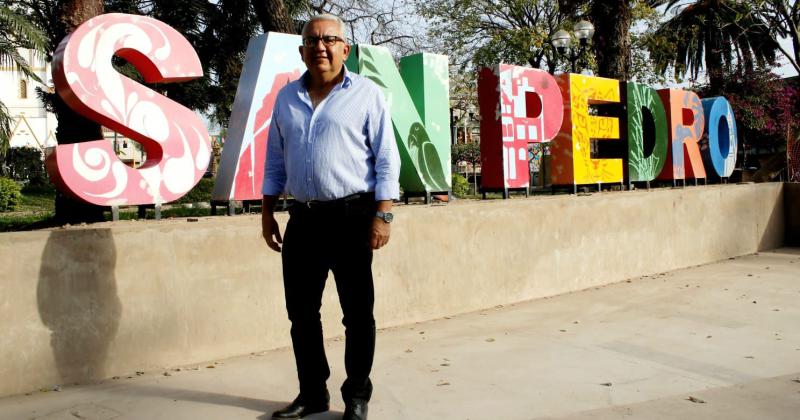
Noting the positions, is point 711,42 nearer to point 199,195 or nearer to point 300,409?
point 199,195

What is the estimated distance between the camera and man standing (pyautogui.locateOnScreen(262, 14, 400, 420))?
3.28 meters

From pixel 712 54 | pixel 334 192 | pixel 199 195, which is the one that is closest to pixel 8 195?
pixel 199 195

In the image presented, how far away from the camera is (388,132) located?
3.39 meters

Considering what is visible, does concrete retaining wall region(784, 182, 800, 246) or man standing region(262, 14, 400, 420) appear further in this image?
concrete retaining wall region(784, 182, 800, 246)

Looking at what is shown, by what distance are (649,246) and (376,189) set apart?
6.58m

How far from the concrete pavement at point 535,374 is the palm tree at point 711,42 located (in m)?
25.3

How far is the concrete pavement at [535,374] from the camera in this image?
3.64 metres

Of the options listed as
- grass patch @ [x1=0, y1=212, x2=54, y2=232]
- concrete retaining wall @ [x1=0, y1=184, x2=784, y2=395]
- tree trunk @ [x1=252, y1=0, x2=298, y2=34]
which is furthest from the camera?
tree trunk @ [x1=252, y1=0, x2=298, y2=34]

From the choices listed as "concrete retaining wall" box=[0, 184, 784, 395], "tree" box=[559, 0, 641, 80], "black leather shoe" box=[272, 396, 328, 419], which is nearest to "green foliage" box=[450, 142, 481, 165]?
"tree" box=[559, 0, 641, 80]

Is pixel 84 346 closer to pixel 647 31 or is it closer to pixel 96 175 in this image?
pixel 96 175

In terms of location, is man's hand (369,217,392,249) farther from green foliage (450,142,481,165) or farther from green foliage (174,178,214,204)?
green foliage (450,142,481,165)

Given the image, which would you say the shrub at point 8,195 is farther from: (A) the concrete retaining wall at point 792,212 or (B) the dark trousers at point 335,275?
(A) the concrete retaining wall at point 792,212

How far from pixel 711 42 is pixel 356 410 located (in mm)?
40837

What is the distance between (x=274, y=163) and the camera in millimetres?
3523
